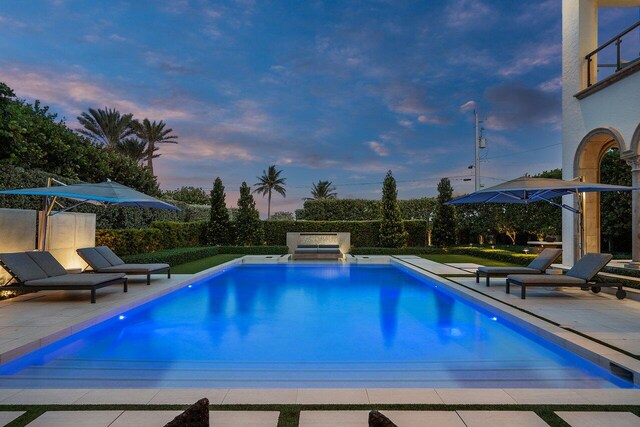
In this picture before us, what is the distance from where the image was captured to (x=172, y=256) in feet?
47.8

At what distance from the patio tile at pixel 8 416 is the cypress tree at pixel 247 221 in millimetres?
19740

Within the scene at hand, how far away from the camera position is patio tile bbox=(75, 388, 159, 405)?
136 inches

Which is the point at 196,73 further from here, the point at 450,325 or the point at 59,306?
the point at 450,325

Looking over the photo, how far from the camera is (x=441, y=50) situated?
21250 mm

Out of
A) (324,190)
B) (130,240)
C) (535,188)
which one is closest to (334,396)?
(535,188)

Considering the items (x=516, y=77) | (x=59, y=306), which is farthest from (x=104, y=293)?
(x=516, y=77)

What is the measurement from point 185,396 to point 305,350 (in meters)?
2.54

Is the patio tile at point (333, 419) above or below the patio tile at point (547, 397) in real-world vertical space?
below

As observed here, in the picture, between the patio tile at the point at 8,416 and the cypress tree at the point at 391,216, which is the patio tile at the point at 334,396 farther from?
the cypress tree at the point at 391,216

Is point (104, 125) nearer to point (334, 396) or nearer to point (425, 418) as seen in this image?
point (334, 396)

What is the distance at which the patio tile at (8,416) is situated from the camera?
3073 mm

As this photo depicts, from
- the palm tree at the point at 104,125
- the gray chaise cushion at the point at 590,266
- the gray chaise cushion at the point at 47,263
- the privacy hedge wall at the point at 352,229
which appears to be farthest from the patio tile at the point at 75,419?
the palm tree at the point at 104,125

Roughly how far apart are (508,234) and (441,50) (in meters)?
11.5

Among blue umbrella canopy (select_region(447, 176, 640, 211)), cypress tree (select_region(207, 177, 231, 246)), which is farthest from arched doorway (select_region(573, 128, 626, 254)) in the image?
cypress tree (select_region(207, 177, 231, 246))
